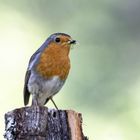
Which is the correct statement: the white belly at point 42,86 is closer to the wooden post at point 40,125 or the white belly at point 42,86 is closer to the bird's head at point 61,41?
the bird's head at point 61,41

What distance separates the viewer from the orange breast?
8453 mm

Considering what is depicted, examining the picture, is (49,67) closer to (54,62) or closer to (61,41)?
(54,62)

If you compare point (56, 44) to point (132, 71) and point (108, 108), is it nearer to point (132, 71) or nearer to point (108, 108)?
point (108, 108)

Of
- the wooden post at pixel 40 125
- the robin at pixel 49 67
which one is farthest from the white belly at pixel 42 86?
the wooden post at pixel 40 125

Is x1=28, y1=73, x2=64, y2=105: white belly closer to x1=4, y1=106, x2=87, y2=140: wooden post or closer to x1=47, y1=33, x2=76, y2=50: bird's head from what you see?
x1=47, y1=33, x2=76, y2=50: bird's head

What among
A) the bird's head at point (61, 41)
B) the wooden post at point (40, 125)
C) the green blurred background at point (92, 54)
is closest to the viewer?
the wooden post at point (40, 125)

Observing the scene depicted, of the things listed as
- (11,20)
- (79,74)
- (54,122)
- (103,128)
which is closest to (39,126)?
(54,122)

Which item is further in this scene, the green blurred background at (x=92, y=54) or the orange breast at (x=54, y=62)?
the green blurred background at (x=92, y=54)

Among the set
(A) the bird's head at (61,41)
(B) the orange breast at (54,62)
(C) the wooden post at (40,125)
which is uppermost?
(A) the bird's head at (61,41)

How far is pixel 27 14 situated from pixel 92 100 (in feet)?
11.6

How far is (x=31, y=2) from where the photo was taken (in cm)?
1552

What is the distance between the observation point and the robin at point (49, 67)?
8461 mm

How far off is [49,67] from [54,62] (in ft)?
0.22

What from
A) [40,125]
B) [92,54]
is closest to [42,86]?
[40,125]
